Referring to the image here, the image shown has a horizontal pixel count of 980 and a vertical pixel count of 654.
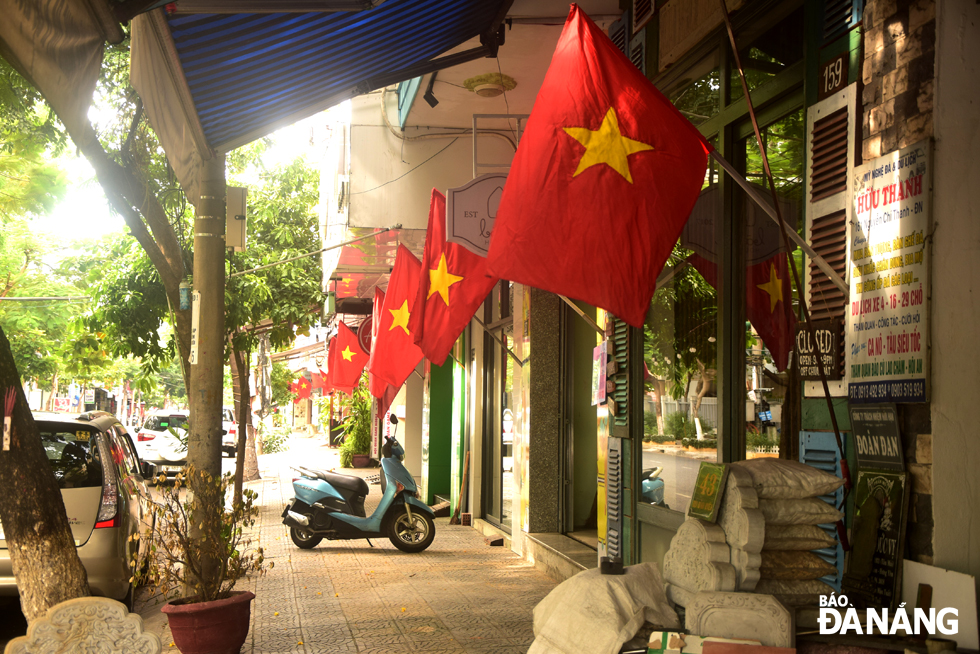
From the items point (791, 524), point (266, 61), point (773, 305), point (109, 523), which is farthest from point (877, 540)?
point (109, 523)

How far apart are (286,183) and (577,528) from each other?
14.8m

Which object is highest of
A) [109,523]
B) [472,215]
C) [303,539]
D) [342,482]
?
[472,215]

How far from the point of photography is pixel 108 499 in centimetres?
675

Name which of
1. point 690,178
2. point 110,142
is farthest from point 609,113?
point 110,142

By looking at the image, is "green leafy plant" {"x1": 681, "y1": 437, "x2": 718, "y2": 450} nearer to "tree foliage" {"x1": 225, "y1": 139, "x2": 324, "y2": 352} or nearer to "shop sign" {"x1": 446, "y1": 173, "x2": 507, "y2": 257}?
"shop sign" {"x1": 446, "y1": 173, "x2": 507, "y2": 257}

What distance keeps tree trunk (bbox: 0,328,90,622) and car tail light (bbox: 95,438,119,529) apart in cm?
180

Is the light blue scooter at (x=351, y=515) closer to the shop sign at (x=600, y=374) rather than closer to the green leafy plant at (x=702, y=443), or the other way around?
the shop sign at (x=600, y=374)

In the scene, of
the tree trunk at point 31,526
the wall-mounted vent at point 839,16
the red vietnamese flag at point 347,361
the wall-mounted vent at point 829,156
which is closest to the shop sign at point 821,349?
the wall-mounted vent at point 829,156

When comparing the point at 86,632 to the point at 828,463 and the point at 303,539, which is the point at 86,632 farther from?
A: the point at 303,539

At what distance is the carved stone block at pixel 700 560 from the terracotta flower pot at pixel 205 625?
3053 mm

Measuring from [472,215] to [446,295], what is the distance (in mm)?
751

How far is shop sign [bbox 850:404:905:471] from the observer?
3.68 metres

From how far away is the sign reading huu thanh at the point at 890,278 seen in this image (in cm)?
354

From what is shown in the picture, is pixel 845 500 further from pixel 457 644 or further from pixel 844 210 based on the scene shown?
pixel 457 644
